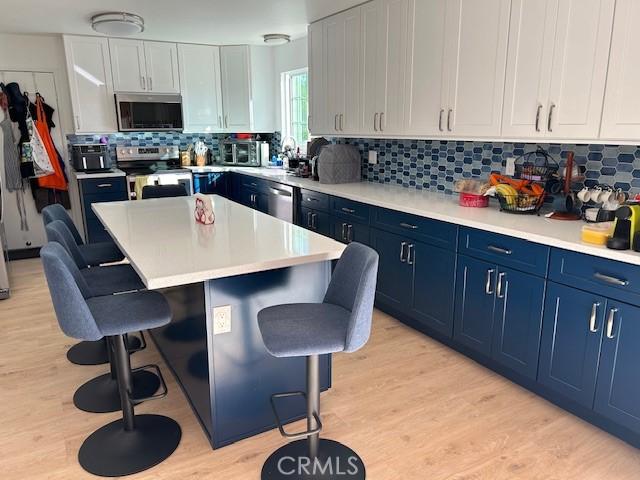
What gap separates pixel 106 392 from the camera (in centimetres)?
254

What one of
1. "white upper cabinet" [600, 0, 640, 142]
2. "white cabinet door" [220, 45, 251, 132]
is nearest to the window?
"white cabinet door" [220, 45, 251, 132]

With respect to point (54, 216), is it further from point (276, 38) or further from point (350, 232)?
point (276, 38)

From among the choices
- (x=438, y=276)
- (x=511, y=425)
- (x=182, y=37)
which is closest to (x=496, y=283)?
(x=438, y=276)

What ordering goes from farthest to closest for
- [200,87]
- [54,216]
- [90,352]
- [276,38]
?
[200,87] < [276,38] < [90,352] < [54,216]

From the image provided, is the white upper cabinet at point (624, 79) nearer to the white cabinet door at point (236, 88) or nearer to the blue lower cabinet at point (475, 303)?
the blue lower cabinet at point (475, 303)

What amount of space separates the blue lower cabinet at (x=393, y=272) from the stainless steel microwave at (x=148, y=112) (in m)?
3.24

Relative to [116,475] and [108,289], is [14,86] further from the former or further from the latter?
[116,475]

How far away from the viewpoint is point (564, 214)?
8.55ft

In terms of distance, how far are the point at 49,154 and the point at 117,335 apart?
13.0 feet

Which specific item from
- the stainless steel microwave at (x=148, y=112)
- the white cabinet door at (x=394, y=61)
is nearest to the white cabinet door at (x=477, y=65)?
the white cabinet door at (x=394, y=61)

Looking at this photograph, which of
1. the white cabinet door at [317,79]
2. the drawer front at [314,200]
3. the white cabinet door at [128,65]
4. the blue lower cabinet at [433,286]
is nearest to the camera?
the blue lower cabinet at [433,286]

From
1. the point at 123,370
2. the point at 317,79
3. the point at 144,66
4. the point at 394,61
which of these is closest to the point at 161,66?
the point at 144,66

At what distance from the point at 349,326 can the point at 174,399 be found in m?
1.30

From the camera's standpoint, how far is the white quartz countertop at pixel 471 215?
7.00ft
